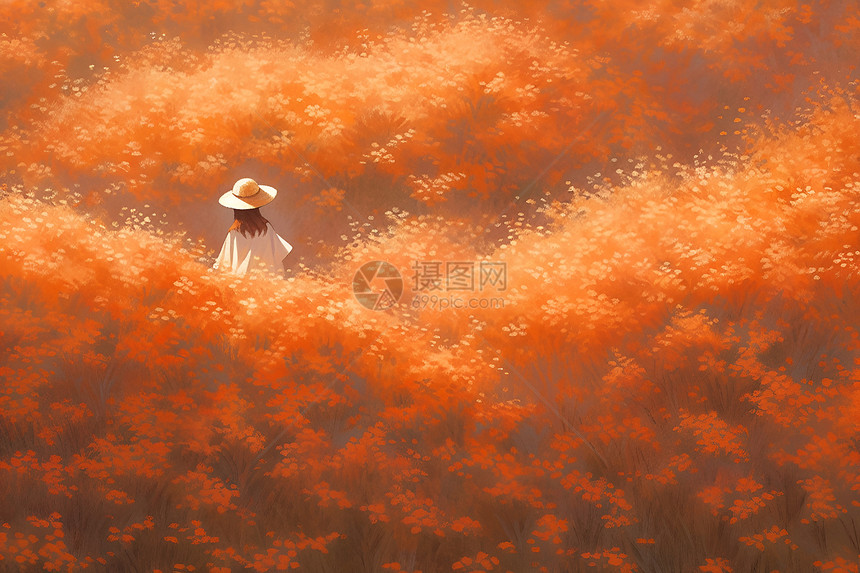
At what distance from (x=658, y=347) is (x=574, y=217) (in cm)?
287

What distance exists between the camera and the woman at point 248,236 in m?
10.5

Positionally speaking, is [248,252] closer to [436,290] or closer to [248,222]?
[248,222]

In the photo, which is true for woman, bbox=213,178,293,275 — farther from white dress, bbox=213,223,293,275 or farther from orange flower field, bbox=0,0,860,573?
orange flower field, bbox=0,0,860,573

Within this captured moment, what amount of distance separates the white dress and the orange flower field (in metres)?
0.27

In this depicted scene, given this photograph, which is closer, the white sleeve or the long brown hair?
the long brown hair

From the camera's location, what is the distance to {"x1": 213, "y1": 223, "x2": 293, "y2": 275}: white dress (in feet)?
34.6

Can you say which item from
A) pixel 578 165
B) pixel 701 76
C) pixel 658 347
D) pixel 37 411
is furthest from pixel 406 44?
pixel 37 411

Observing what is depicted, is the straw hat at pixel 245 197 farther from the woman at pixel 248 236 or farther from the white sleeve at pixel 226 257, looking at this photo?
the white sleeve at pixel 226 257

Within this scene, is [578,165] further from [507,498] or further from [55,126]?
[55,126]

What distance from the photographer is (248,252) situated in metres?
10.6

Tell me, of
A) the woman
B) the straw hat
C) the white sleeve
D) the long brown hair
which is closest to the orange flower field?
the white sleeve

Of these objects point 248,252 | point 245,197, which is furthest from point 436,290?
point 245,197

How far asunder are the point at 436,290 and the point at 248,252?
251 cm

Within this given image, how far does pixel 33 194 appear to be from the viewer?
1194 cm
